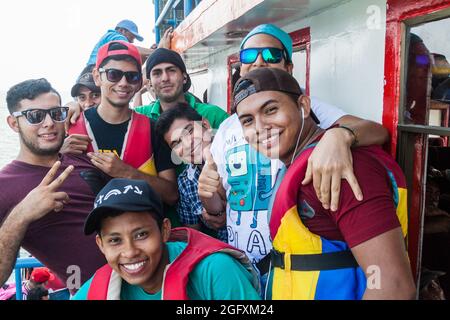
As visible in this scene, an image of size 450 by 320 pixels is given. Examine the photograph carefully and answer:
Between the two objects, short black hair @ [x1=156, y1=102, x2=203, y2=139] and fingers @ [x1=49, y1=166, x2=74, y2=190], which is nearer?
Result: fingers @ [x1=49, y1=166, x2=74, y2=190]

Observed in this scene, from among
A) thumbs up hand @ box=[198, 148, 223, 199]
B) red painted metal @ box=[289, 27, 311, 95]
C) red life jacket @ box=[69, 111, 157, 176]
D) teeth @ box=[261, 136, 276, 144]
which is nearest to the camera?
teeth @ box=[261, 136, 276, 144]

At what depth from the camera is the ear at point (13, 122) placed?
6.44 feet

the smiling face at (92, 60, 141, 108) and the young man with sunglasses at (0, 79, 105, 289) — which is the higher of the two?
the smiling face at (92, 60, 141, 108)

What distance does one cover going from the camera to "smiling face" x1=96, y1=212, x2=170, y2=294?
1527 mm

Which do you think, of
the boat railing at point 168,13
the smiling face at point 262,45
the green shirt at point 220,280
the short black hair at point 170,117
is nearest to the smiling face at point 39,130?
the short black hair at point 170,117

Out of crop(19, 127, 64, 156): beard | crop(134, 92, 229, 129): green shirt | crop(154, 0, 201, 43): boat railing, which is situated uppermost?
crop(154, 0, 201, 43): boat railing

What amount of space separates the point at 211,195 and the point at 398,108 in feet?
3.24

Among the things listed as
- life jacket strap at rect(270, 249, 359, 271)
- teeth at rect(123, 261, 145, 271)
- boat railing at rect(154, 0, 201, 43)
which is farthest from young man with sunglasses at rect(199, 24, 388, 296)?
boat railing at rect(154, 0, 201, 43)

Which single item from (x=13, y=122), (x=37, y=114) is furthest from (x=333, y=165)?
(x=13, y=122)

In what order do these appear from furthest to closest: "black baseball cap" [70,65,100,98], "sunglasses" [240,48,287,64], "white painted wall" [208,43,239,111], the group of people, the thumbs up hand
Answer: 1. "white painted wall" [208,43,239,111]
2. "black baseball cap" [70,65,100,98]
3. "sunglasses" [240,48,287,64]
4. the thumbs up hand
5. the group of people

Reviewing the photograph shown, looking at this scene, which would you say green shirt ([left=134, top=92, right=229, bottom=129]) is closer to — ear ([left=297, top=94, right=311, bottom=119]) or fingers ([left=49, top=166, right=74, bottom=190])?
fingers ([left=49, top=166, right=74, bottom=190])

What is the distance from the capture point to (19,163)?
6.40 feet

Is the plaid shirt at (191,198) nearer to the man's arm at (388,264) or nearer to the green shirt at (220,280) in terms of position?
the green shirt at (220,280)
